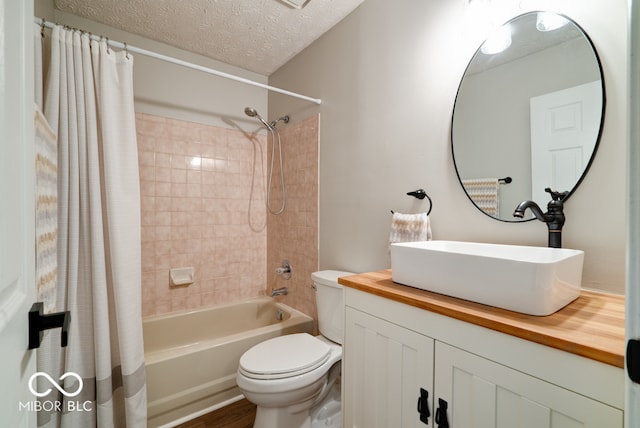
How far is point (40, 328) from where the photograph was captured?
20.6 inches

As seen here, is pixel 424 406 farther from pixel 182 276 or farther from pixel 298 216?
pixel 182 276

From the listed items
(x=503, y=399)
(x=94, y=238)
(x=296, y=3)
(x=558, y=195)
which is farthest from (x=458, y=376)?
(x=296, y=3)

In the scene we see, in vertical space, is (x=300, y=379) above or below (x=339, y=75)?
below

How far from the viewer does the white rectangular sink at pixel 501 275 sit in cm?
73

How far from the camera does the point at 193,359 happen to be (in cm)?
170

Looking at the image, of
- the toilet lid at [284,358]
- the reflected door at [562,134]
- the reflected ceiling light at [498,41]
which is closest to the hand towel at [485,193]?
the reflected door at [562,134]

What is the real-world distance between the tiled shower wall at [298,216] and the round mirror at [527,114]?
1105 mm

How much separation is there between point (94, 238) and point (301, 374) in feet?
3.90

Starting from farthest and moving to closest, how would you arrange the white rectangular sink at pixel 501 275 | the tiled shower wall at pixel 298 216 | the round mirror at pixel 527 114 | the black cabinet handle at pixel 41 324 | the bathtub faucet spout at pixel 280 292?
the bathtub faucet spout at pixel 280 292
the tiled shower wall at pixel 298 216
the round mirror at pixel 527 114
the white rectangular sink at pixel 501 275
the black cabinet handle at pixel 41 324

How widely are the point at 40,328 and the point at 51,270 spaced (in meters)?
0.74

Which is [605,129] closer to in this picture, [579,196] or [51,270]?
[579,196]

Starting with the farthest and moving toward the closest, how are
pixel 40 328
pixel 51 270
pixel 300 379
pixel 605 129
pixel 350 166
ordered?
pixel 350 166
pixel 300 379
pixel 51 270
pixel 605 129
pixel 40 328

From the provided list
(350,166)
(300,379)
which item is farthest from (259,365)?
(350,166)

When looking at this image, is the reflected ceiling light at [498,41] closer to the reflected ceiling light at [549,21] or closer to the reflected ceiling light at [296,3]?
the reflected ceiling light at [549,21]
